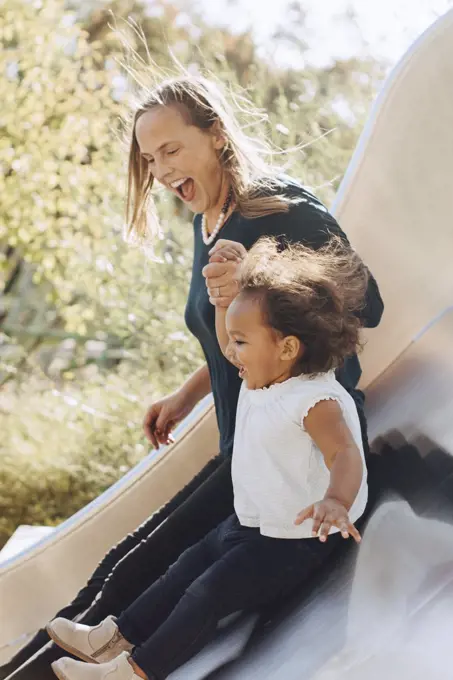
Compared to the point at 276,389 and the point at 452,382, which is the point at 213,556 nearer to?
the point at 276,389

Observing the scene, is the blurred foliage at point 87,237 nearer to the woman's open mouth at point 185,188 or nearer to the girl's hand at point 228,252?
the woman's open mouth at point 185,188

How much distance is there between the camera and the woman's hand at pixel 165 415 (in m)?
1.41

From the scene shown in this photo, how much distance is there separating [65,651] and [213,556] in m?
0.25

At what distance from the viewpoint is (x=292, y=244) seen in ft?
3.80

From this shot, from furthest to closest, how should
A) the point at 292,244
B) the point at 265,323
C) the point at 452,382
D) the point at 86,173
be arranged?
the point at 86,173, the point at 452,382, the point at 292,244, the point at 265,323

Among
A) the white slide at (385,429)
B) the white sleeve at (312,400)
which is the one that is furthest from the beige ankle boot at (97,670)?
the white sleeve at (312,400)

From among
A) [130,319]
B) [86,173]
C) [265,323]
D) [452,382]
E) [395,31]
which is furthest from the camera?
[86,173]

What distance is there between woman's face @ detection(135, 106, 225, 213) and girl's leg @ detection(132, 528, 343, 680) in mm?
452

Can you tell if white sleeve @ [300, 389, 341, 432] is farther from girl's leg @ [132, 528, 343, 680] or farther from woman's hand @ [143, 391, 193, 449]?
woman's hand @ [143, 391, 193, 449]

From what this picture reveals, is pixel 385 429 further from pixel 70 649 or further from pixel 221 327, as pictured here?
pixel 70 649

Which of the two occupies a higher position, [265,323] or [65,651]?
[265,323]

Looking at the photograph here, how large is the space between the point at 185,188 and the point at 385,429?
0.43 m

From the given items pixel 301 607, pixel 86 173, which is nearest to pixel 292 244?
pixel 301 607

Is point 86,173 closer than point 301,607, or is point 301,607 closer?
point 301,607
